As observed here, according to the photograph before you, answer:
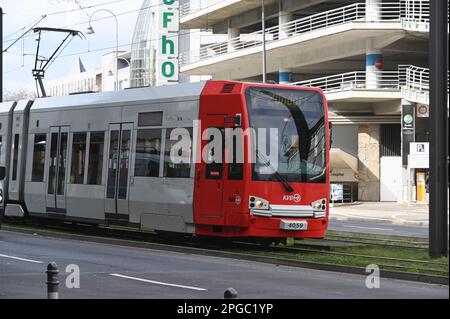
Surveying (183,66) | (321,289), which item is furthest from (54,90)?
(321,289)

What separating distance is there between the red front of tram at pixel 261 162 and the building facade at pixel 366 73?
84.7 ft

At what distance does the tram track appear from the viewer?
1604cm

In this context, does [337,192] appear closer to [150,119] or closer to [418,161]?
[418,161]

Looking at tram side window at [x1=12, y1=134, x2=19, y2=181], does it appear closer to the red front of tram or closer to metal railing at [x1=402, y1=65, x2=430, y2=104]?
the red front of tram

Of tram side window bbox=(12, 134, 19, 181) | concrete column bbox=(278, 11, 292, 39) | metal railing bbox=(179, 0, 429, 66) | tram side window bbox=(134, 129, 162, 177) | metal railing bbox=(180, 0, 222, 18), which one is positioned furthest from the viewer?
metal railing bbox=(180, 0, 222, 18)

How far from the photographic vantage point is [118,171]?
2267cm

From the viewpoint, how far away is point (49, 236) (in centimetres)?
2427

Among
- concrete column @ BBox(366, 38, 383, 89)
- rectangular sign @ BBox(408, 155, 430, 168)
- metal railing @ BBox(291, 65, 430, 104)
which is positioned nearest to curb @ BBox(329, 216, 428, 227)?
rectangular sign @ BBox(408, 155, 430, 168)

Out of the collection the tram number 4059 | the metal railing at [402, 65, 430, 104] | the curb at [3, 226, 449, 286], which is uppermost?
the metal railing at [402, 65, 430, 104]

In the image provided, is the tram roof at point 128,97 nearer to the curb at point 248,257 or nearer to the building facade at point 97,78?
the curb at point 248,257

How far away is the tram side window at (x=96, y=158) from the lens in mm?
23359

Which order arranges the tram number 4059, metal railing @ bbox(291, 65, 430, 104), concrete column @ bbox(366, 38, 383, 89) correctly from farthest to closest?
concrete column @ bbox(366, 38, 383, 89) < metal railing @ bbox(291, 65, 430, 104) < the tram number 4059

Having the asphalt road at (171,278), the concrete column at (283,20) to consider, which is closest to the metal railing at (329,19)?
the concrete column at (283,20)

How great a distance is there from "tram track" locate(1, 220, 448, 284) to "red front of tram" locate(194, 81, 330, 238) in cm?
58
